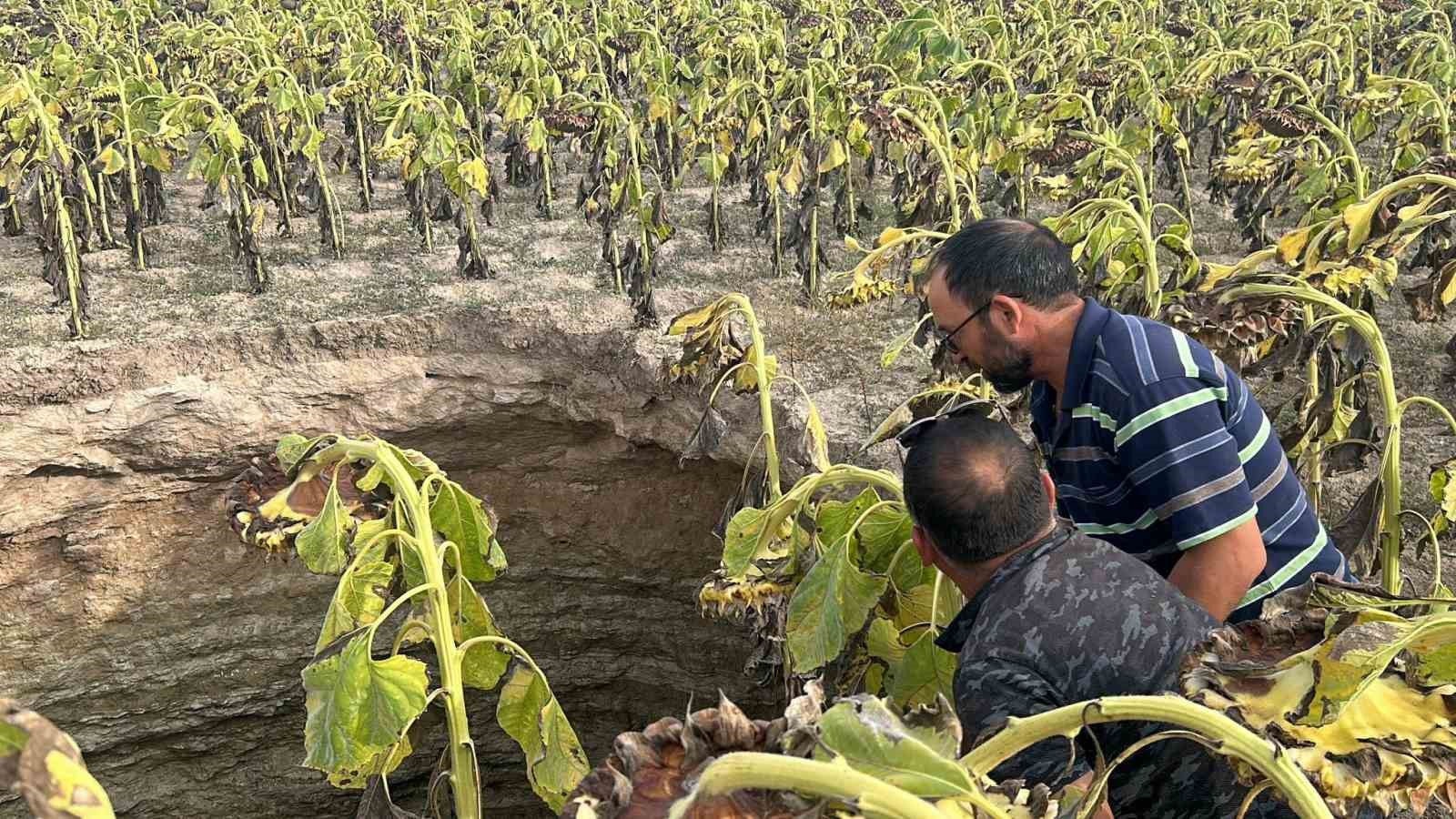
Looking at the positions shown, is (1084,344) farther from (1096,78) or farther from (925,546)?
(1096,78)

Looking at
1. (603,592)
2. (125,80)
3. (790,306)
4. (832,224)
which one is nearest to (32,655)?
(603,592)

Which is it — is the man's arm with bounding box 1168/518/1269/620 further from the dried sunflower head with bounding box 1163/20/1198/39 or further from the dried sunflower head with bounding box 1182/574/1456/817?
the dried sunflower head with bounding box 1163/20/1198/39

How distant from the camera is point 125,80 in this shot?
629 centimetres

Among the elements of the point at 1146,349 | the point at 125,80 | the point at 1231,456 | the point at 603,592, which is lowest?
the point at 603,592

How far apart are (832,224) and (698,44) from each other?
1.96 meters

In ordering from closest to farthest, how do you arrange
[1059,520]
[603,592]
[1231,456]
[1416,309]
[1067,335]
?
[1059,520], [1231,456], [1067,335], [1416,309], [603,592]

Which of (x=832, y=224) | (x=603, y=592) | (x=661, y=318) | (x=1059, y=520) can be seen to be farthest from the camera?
(x=832, y=224)

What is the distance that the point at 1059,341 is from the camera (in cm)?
209

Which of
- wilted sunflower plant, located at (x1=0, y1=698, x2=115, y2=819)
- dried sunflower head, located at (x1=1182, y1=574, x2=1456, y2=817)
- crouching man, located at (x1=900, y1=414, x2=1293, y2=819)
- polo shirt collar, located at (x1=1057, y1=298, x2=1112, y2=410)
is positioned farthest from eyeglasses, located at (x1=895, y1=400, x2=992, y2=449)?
wilted sunflower plant, located at (x1=0, y1=698, x2=115, y2=819)

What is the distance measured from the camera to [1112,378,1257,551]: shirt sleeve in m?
1.92

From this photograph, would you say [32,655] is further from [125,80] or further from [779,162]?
[779,162]

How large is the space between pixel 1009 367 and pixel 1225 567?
0.48 metres

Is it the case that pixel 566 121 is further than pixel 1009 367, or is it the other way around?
pixel 566 121

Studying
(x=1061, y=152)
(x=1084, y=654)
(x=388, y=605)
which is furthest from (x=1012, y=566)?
(x=1061, y=152)
